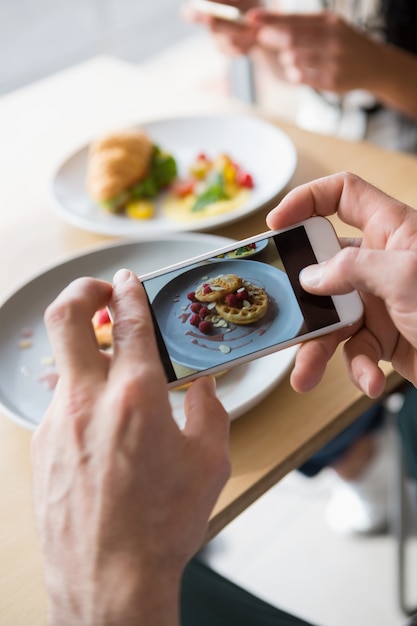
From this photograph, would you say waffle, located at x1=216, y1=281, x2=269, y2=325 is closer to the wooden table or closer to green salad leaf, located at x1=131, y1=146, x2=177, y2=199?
the wooden table

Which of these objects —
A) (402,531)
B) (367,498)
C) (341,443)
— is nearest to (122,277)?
(341,443)

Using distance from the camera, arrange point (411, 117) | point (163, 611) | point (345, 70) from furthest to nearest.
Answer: point (411, 117), point (345, 70), point (163, 611)

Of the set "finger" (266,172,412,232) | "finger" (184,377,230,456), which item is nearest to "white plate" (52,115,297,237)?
"finger" (266,172,412,232)

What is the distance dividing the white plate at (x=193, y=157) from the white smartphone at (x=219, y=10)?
24 cm

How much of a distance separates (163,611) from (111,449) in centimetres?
12

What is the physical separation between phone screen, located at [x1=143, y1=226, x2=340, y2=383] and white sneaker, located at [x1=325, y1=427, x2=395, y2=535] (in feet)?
2.80

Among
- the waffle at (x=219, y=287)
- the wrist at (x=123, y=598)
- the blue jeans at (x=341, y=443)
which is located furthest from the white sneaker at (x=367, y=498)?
the wrist at (x=123, y=598)

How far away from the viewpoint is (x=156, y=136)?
4.11 ft

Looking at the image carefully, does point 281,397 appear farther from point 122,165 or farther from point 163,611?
point 122,165

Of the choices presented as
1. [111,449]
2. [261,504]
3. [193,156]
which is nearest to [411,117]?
[193,156]

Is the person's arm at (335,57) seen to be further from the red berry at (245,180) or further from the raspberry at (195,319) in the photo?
the raspberry at (195,319)

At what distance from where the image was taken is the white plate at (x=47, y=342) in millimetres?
742

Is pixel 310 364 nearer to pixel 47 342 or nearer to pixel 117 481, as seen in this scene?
pixel 117 481

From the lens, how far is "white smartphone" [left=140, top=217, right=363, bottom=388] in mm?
617
